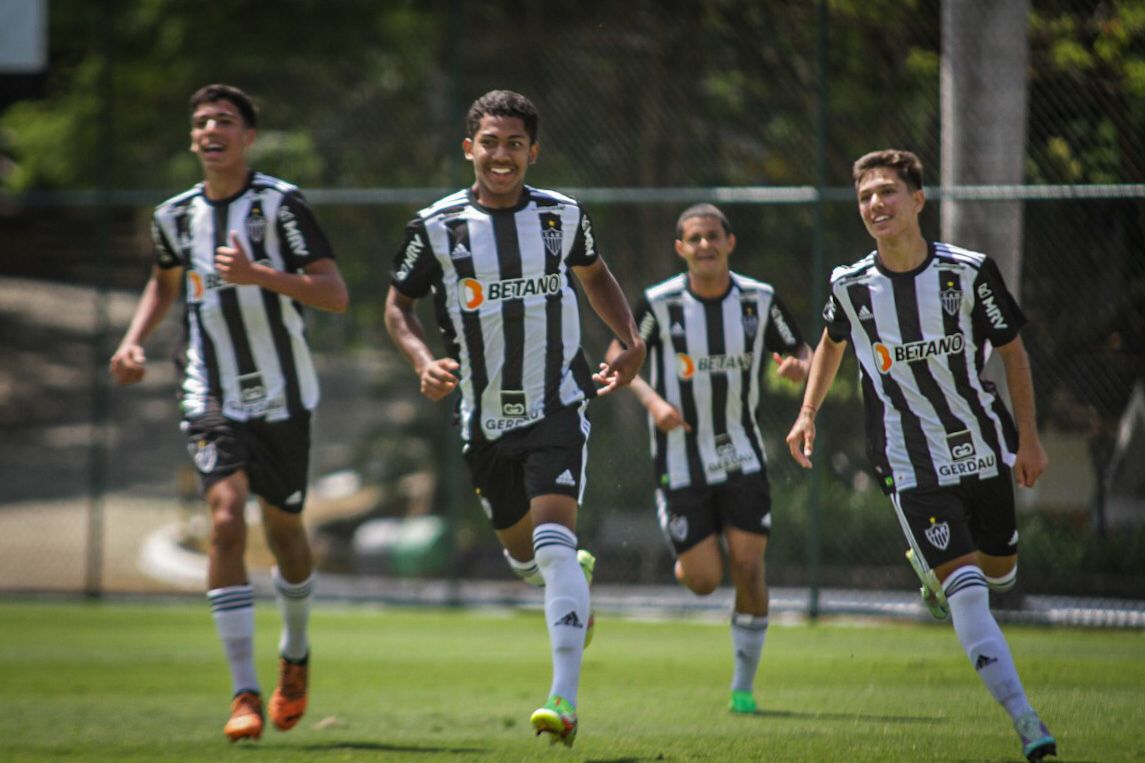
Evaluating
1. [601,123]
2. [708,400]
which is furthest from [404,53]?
[708,400]

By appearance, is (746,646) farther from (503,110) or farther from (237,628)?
(503,110)

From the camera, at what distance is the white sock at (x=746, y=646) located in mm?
6707

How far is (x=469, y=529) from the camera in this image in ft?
41.8

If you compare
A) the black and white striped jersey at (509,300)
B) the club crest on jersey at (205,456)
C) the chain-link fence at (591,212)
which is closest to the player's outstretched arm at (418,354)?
the black and white striped jersey at (509,300)

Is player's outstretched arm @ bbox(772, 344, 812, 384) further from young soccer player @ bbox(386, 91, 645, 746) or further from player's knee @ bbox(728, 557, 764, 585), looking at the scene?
young soccer player @ bbox(386, 91, 645, 746)

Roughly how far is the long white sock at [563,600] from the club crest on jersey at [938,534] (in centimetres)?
118

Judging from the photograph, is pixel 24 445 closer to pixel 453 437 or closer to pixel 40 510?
pixel 40 510

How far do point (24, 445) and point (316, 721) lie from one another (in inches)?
368

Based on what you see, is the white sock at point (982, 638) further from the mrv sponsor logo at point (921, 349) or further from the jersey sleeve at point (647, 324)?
the jersey sleeve at point (647, 324)

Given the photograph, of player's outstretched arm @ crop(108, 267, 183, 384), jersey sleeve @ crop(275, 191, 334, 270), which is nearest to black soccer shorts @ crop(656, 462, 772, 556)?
jersey sleeve @ crop(275, 191, 334, 270)

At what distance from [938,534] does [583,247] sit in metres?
1.65

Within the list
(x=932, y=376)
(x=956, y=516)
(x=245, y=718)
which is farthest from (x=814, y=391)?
(x=245, y=718)

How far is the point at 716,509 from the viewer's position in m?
7.46

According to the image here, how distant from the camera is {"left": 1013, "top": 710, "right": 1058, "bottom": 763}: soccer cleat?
15.5 feet
